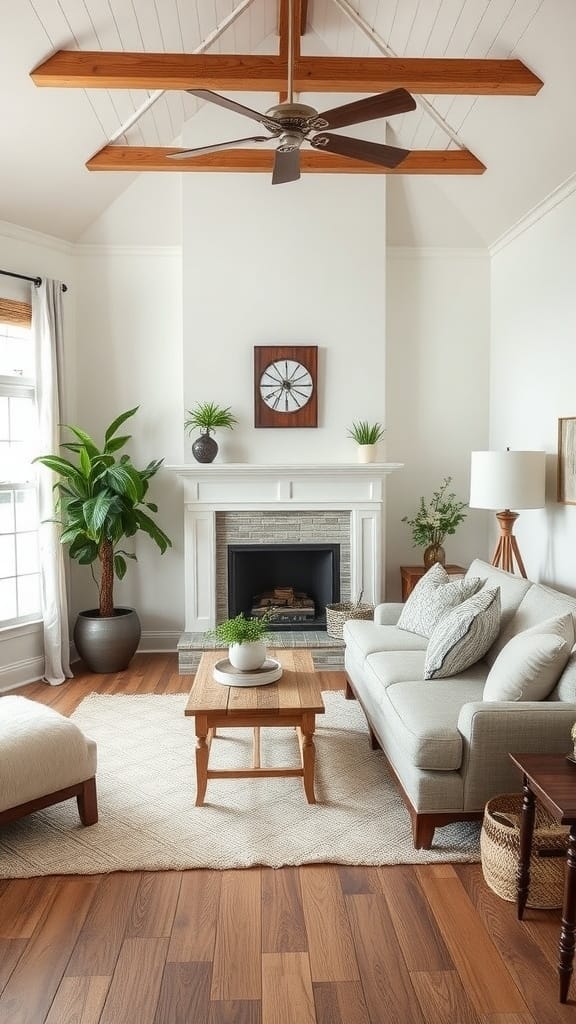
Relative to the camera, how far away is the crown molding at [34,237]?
5254 mm

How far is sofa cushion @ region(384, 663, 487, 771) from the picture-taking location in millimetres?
2791

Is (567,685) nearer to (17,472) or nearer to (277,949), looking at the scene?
(277,949)

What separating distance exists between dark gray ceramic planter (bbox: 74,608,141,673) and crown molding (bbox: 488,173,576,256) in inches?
152

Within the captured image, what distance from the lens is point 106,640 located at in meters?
5.43

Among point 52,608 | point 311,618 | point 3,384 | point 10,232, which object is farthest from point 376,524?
point 10,232

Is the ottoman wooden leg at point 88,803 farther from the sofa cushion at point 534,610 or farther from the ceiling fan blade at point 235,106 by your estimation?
the ceiling fan blade at point 235,106

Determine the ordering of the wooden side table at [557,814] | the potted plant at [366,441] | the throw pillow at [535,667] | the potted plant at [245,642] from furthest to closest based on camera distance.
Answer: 1. the potted plant at [366,441]
2. the potted plant at [245,642]
3. the throw pillow at [535,667]
4. the wooden side table at [557,814]

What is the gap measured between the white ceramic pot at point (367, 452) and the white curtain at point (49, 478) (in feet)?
7.21

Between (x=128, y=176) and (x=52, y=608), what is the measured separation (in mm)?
3179

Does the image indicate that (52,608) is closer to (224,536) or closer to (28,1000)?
(224,536)

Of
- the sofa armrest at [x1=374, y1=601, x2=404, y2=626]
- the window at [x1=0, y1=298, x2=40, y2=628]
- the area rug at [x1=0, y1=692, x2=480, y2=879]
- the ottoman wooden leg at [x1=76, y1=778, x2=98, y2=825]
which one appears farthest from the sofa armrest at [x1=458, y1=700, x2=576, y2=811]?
the window at [x1=0, y1=298, x2=40, y2=628]

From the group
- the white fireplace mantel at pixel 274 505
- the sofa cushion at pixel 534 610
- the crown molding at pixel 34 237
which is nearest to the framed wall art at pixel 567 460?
the sofa cushion at pixel 534 610

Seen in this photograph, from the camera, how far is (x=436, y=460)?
624cm

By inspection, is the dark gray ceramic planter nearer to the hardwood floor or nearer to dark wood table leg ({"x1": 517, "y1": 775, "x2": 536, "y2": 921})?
the hardwood floor
